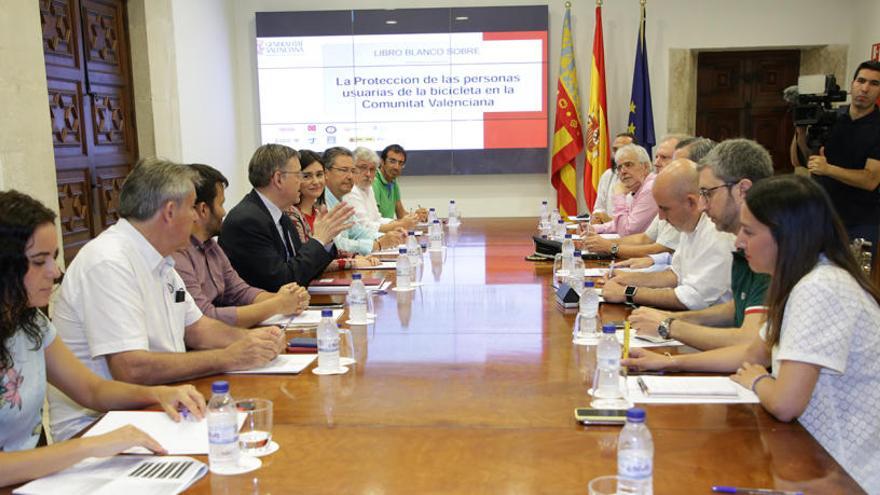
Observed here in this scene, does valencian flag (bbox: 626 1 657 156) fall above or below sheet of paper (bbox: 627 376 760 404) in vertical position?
above

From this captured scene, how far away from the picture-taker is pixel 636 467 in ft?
4.14

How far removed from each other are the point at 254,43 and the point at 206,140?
132 cm

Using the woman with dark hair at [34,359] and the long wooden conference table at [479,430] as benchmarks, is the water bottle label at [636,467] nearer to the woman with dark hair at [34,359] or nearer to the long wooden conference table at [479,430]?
the long wooden conference table at [479,430]

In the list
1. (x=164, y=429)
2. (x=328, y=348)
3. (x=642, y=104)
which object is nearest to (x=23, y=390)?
(x=164, y=429)

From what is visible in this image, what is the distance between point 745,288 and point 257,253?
195 cm

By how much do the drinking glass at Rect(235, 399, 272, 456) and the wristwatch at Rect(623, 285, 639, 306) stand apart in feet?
5.49

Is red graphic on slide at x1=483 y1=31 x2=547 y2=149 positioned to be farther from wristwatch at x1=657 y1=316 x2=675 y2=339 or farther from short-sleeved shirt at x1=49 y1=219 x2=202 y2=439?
short-sleeved shirt at x1=49 y1=219 x2=202 y2=439

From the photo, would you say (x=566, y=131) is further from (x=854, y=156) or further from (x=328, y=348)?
(x=328, y=348)

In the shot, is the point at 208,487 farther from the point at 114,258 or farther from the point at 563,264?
the point at 563,264

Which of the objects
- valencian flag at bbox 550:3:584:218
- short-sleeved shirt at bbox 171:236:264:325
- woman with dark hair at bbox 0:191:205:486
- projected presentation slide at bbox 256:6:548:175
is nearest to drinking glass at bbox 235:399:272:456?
woman with dark hair at bbox 0:191:205:486

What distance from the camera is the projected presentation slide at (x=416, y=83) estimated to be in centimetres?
725

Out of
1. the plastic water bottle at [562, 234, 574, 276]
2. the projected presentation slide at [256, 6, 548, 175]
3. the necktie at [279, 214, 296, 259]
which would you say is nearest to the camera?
the necktie at [279, 214, 296, 259]

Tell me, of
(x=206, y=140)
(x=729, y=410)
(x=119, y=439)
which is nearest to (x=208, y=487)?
(x=119, y=439)

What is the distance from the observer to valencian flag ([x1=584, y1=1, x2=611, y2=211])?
7152 millimetres
